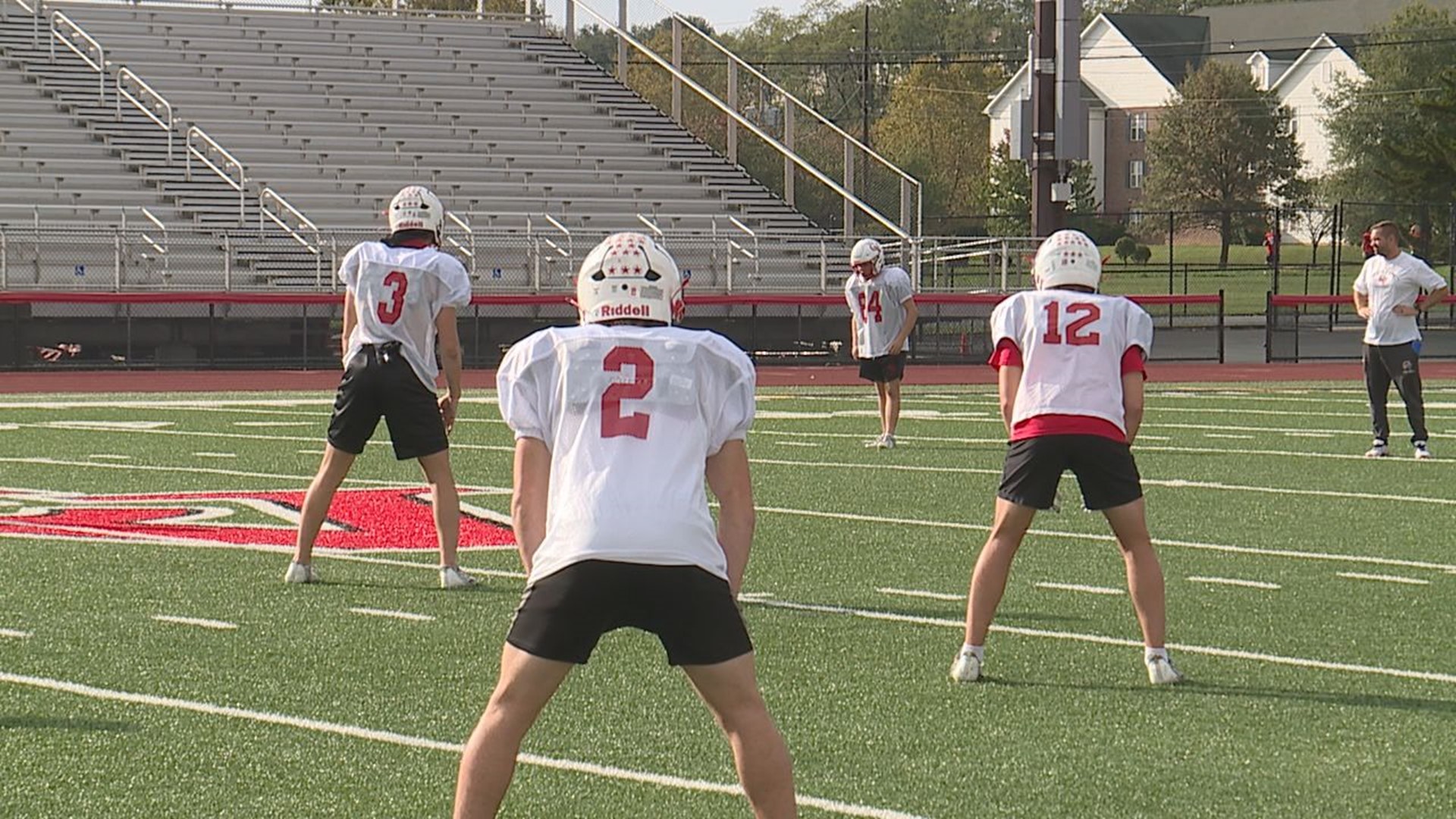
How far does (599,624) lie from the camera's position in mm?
4566

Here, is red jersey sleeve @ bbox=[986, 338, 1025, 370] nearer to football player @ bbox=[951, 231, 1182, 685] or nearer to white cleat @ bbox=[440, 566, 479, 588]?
football player @ bbox=[951, 231, 1182, 685]

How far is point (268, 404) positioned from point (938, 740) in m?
15.8

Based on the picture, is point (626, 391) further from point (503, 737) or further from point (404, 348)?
point (404, 348)

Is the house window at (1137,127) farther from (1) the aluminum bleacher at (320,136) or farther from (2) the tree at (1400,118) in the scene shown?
(1) the aluminum bleacher at (320,136)

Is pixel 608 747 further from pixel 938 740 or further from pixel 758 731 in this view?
pixel 758 731

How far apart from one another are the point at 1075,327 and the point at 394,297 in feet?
10.9

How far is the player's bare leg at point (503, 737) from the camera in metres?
4.53

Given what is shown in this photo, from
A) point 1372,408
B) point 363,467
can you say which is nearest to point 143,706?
point 363,467

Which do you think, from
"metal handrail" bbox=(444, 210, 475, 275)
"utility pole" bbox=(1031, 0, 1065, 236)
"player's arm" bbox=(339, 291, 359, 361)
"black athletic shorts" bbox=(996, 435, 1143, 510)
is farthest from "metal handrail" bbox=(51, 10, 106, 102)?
"black athletic shorts" bbox=(996, 435, 1143, 510)

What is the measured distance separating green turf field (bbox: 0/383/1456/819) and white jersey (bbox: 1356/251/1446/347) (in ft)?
7.05

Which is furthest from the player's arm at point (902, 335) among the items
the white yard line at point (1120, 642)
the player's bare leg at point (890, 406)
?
the white yard line at point (1120, 642)

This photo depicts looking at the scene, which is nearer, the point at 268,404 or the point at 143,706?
the point at 143,706

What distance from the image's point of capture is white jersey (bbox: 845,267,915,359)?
685 inches

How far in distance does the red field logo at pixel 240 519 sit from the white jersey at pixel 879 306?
4.95 meters
